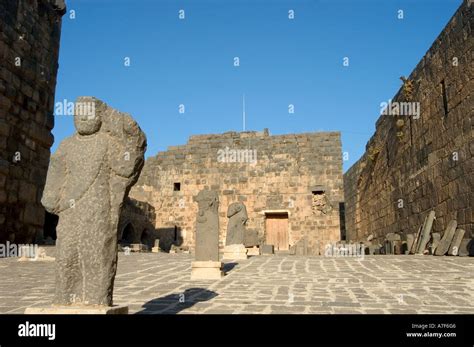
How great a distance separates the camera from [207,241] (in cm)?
813

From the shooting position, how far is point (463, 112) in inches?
360

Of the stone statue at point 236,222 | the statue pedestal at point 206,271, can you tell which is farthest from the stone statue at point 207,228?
the stone statue at point 236,222

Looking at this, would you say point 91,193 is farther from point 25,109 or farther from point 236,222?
point 236,222

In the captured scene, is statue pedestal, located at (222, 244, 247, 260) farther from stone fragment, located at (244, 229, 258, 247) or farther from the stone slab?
the stone slab

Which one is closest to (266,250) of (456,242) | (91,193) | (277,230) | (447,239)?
(277,230)

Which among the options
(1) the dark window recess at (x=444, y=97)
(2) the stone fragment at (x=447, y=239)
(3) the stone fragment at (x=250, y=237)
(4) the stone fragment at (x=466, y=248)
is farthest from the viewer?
(3) the stone fragment at (x=250, y=237)

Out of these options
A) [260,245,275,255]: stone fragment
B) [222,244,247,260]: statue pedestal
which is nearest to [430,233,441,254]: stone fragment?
[222,244,247,260]: statue pedestal

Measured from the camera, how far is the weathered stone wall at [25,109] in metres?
8.99

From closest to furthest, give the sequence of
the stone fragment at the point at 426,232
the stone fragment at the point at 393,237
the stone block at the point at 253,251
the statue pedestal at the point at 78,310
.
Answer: the statue pedestal at the point at 78,310 < the stone fragment at the point at 426,232 < the stone fragment at the point at 393,237 < the stone block at the point at 253,251

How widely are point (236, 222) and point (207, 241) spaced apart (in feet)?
11.8

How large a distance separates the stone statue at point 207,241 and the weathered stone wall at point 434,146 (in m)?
5.54

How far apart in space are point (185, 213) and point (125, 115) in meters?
18.0

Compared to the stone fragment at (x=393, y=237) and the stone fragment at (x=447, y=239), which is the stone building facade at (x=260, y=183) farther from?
the stone fragment at (x=447, y=239)
